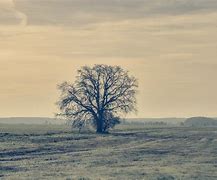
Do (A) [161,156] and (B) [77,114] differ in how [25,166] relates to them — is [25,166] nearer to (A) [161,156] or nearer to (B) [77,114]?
(A) [161,156]

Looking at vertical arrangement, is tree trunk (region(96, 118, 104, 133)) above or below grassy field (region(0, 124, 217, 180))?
above

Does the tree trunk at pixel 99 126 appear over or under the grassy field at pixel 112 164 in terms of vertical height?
over

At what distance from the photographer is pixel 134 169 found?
31.6 m

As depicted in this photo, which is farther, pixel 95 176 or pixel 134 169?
pixel 134 169

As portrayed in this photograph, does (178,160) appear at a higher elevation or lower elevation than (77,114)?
lower

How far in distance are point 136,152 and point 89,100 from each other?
44.0 m

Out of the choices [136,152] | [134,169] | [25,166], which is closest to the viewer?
[134,169]

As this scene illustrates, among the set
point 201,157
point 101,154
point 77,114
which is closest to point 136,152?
point 101,154

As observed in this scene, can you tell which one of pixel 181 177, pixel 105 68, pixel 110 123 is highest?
pixel 105 68

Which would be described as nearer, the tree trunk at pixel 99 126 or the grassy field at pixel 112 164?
the grassy field at pixel 112 164

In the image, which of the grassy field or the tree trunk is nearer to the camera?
the grassy field

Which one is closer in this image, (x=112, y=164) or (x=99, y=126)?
(x=112, y=164)

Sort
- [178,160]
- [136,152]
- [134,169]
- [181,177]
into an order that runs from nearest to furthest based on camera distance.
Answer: [181,177] → [134,169] → [178,160] → [136,152]

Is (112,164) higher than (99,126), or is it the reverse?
(99,126)
